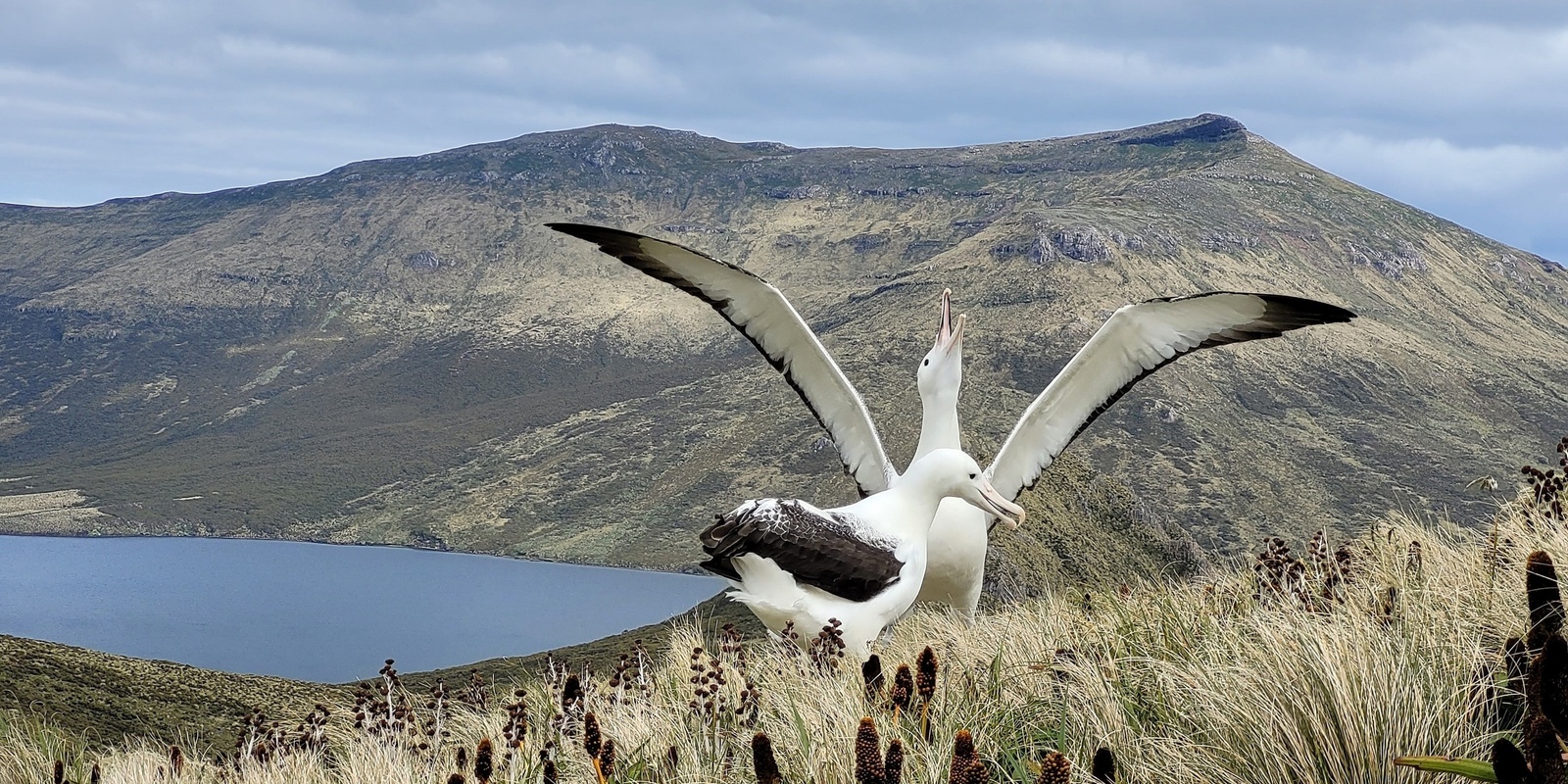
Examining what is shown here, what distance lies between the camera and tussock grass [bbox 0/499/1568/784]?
10.7ft

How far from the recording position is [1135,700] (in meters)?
3.99

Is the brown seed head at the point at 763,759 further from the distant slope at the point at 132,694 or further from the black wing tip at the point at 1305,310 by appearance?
the distant slope at the point at 132,694

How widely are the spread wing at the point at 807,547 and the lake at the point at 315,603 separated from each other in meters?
71.5

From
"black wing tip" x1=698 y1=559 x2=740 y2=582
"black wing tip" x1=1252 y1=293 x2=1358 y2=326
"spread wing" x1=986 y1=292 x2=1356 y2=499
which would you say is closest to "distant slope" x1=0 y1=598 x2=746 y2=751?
"spread wing" x1=986 y1=292 x2=1356 y2=499

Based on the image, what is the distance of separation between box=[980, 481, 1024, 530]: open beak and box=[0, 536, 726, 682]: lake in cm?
→ 7136

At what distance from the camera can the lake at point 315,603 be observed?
98812 mm

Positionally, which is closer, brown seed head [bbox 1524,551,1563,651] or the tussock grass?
brown seed head [bbox 1524,551,1563,651]

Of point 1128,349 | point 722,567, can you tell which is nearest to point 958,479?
point 722,567

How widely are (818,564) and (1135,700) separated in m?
2.21

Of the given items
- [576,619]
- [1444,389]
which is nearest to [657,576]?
[576,619]

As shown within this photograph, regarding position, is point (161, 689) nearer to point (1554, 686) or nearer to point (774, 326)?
point (774, 326)

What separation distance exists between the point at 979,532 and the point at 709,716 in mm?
4238

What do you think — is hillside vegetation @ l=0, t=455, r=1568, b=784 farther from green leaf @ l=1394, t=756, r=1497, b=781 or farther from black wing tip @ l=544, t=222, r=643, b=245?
black wing tip @ l=544, t=222, r=643, b=245

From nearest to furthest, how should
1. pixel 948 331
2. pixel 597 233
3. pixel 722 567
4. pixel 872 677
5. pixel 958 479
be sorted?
Answer: pixel 872 677, pixel 722 567, pixel 958 479, pixel 597 233, pixel 948 331
